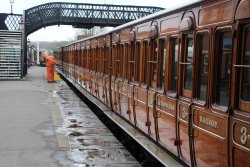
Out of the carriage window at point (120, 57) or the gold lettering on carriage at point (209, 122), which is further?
the carriage window at point (120, 57)

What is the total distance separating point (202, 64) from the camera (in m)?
5.71

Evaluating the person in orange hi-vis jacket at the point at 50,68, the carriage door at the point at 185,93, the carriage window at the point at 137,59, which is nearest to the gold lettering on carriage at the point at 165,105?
the carriage door at the point at 185,93

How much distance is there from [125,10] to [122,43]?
2922 cm

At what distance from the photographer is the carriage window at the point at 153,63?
7.97 m

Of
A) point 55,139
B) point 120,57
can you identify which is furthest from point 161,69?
point 120,57

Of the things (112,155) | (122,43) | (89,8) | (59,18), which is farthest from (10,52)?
(112,155)

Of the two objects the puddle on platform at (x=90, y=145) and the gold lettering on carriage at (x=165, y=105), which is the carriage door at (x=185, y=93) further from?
the puddle on platform at (x=90, y=145)

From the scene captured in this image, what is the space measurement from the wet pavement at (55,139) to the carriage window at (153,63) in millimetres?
1574

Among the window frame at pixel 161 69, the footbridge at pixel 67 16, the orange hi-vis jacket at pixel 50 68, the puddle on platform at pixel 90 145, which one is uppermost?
the footbridge at pixel 67 16

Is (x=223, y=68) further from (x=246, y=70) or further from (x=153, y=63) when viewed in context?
(x=153, y=63)

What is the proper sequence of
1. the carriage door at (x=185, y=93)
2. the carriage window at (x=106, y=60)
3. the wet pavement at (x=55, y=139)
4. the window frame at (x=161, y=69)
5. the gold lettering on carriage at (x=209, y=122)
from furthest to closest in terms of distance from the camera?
the carriage window at (x=106, y=60)
the wet pavement at (x=55, y=139)
the window frame at (x=161, y=69)
the carriage door at (x=185, y=93)
the gold lettering on carriage at (x=209, y=122)

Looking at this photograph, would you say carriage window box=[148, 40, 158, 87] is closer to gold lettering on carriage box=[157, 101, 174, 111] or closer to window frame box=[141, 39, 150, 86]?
window frame box=[141, 39, 150, 86]

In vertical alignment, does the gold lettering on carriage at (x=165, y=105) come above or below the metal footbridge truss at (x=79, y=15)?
below

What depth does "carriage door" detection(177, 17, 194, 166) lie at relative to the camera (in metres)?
6.06
